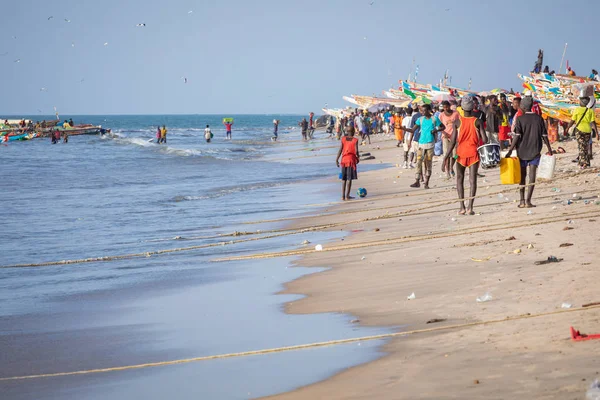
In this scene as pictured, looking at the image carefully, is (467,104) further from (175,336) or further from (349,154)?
(175,336)

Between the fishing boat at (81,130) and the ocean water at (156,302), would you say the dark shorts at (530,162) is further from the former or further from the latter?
the fishing boat at (81,130)

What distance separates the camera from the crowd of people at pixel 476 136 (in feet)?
36.5

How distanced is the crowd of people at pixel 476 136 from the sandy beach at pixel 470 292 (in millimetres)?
722

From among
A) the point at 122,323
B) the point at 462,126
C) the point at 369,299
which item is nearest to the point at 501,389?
the point at 369,299

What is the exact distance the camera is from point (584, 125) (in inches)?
A: 592

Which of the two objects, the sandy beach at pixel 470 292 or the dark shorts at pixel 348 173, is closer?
the sandy beach at pixel 470 292

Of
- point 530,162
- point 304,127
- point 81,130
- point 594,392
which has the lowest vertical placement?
point 81,130

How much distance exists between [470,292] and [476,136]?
4909 millimetres

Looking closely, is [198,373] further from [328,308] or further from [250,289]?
[250,289]

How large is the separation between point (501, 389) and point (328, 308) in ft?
9.91

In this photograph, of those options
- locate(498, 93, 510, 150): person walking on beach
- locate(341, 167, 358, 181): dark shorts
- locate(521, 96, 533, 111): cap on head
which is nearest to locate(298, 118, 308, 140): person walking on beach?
locate(498, 93, 510, 150): person walking on beach

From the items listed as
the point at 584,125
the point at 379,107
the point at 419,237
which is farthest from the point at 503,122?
the point at 379,107

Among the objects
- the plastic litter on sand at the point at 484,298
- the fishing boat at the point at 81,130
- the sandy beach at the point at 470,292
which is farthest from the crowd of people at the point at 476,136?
the fishing boat at the point at 81,130

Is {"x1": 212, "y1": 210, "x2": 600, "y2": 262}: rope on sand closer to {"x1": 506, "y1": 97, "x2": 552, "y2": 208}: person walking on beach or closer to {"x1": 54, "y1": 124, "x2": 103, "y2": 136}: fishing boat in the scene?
{"x1": 506, "y1": 97, "x2": 552, "y2": 208}: person walking on beach
